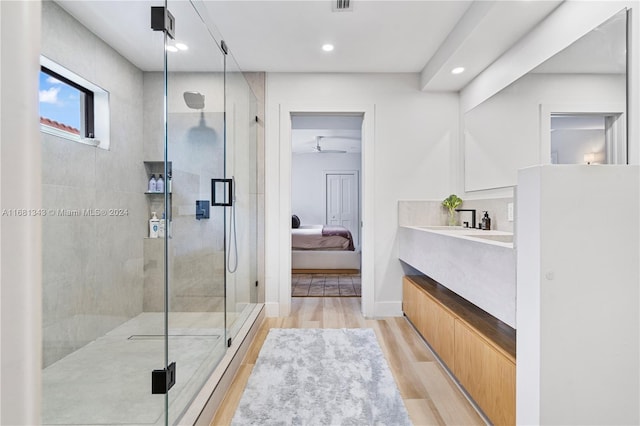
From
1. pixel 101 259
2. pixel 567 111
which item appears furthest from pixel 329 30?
pixel 101 259

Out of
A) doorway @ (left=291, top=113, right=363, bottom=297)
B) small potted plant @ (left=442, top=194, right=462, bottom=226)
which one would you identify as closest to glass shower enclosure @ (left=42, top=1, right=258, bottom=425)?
doorway @ (left=291, top=113, right=363, bottom=297)

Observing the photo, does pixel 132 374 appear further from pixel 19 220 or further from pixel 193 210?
pixel 19 220

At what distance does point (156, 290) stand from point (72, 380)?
0.63 m

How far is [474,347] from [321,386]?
0.88m

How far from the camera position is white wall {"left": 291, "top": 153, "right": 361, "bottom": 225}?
8.13 m

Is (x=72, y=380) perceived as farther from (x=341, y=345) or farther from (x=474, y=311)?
(x=474, y=311)

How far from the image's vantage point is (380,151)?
3293mm

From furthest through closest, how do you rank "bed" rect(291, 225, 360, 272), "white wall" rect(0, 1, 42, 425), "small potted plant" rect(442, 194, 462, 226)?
1. "bed" rect(291, 225, 360, 272)
2. "small potted plant" rect(442, 194, 462, 226)
3. "white wall" rect(0, 1, 42, 425)

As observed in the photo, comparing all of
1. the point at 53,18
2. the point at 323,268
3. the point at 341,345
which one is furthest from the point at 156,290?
the point at 323,268

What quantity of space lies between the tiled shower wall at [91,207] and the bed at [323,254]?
273cm

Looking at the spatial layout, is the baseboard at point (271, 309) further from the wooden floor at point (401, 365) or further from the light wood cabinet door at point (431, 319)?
the light wood cabinet door at point (431, 319)

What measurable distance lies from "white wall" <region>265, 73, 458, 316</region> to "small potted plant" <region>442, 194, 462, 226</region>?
12cm

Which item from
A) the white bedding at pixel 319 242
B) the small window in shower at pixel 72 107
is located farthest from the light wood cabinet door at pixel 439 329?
the white bedding at pixel 319 242

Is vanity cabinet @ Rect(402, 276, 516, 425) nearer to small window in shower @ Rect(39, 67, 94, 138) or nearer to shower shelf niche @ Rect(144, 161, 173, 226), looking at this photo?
shower shelf niche @ Rect(144, 161, 173, 226)
